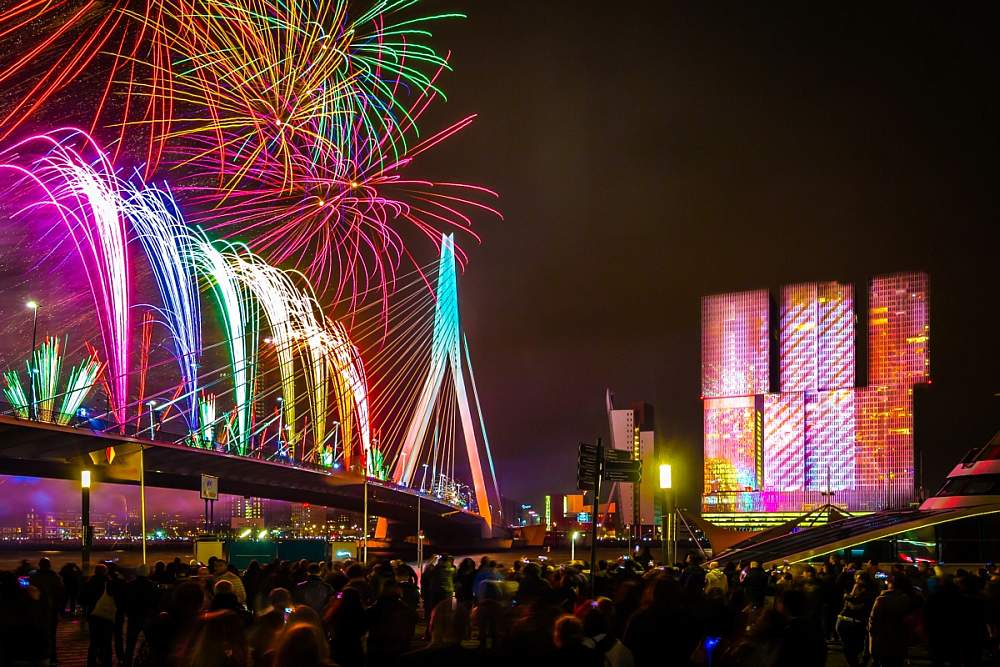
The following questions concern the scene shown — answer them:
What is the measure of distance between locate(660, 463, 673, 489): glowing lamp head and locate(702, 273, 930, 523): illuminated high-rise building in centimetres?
15125

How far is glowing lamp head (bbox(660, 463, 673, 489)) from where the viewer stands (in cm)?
2717

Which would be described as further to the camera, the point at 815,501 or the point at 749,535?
the point at 815,501

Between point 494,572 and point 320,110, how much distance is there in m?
15.6

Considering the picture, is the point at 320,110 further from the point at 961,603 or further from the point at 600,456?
the point at 961,603

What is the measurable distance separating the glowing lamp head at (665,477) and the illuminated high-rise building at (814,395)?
496ft

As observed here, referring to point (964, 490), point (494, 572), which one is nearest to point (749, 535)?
point (964, 490)

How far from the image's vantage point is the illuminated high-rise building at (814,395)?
177250mm

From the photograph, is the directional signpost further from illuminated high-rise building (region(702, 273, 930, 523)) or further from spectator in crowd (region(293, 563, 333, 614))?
illuminated high-rise building (region(702, 273, 930, 523))

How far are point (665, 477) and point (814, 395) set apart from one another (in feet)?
535

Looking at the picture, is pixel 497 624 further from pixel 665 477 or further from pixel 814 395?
pixel 814 395

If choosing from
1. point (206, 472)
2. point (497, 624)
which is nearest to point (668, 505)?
point (497, 624)

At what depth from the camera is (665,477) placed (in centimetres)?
2748

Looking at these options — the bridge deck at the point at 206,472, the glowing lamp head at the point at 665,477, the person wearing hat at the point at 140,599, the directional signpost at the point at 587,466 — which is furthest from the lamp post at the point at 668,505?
the bridge deck at the point at 206,472

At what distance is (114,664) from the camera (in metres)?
16.3
